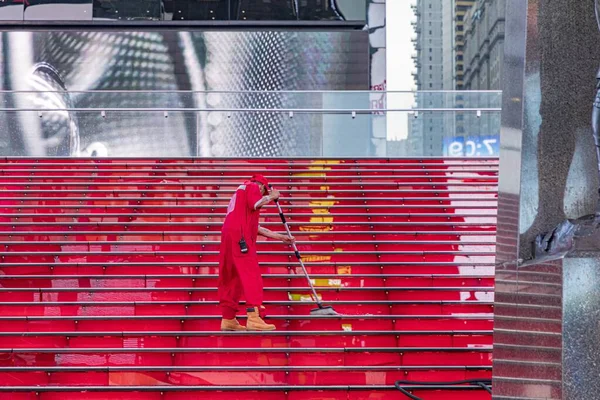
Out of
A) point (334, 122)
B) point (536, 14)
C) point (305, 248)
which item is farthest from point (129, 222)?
point (536, 14)

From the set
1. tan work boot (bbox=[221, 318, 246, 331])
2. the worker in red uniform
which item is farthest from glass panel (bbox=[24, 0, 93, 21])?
tan work boot (bbox=[221, 318, 246, 331])

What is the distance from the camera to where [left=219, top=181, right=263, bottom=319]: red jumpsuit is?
838 centimetres

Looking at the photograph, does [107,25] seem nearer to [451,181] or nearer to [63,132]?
A: [63,132]

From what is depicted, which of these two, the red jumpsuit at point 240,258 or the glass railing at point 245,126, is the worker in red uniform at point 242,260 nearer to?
the red jumpsuit at point 240,258

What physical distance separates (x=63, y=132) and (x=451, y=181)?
6.26m

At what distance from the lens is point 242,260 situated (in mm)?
8391

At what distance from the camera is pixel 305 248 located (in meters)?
11.6

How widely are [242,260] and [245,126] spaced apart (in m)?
7.76

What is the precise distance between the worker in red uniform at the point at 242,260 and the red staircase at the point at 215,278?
293mm

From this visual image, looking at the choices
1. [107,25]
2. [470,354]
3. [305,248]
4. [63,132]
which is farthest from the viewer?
[107,25]

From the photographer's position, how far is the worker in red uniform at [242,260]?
8391mm

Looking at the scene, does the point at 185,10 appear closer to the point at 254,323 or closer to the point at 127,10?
the point at 127,10

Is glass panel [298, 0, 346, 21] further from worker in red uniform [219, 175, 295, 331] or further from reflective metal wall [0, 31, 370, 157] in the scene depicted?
worker in red uniform [219, 175, 295, 331]

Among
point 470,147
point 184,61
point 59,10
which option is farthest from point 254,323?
point 59,10
